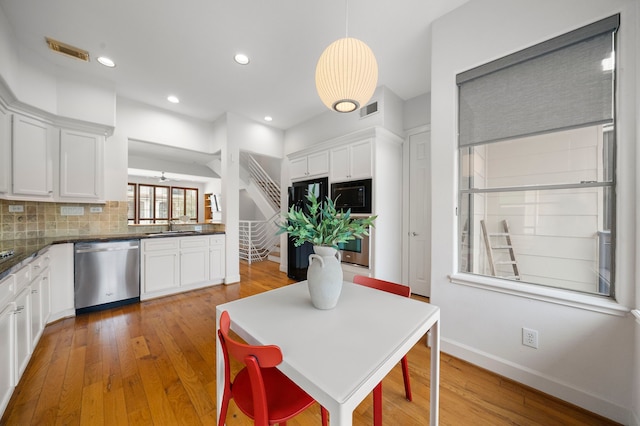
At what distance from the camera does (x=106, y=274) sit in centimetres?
290

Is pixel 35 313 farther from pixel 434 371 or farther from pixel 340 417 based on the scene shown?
pixel 434 371

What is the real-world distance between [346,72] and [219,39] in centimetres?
189

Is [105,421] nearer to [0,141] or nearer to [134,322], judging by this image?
[134,322]

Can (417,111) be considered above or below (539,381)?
above

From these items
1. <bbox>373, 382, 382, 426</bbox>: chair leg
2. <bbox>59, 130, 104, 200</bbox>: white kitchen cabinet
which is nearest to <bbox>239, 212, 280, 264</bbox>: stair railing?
<bbox>59, 130, 104, 200</bbox>: white kitchen cabinet

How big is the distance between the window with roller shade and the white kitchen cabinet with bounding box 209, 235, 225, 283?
3437 mm

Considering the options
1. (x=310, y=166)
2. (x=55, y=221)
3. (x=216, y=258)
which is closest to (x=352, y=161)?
(x=310, y=166)

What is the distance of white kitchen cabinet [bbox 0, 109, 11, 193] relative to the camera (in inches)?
86.9

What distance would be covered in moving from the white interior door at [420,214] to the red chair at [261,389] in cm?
258

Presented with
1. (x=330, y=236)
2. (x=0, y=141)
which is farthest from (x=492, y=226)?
(x=0, y=141)

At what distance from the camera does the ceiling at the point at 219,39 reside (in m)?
1.98

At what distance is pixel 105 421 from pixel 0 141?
2.67 metres

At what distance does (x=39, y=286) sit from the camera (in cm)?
Result: 207

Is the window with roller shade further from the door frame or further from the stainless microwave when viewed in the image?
the door frame
